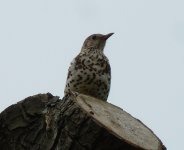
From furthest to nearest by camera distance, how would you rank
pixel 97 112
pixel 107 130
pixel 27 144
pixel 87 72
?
1. pixel 87 72
2. pixel 97 112
3. pixel 27 144
4. pixel 107 130

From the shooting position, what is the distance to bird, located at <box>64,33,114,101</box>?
521cm

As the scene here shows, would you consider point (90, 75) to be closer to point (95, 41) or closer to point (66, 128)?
point (95, 41)

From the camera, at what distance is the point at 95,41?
636 centimetres

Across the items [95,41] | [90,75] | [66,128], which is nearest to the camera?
[66,128]

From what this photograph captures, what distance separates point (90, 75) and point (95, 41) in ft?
3.94

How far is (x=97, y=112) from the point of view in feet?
10.9

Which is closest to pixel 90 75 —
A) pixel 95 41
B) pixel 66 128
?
pixel 95 41

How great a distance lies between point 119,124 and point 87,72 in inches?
76.5

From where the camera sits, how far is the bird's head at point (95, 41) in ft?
20.6

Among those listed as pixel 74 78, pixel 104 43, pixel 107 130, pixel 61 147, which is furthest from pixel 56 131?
pixel 104 43

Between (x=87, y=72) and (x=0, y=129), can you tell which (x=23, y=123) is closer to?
(x=0, y=129)

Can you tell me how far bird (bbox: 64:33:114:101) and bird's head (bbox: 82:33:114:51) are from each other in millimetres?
496

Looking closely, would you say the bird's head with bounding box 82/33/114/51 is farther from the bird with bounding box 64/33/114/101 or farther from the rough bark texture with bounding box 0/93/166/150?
the rough bark texture with bounding box 0/93/166/150

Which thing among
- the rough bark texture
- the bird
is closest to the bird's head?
the bird
